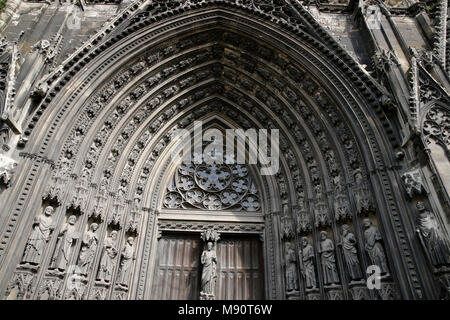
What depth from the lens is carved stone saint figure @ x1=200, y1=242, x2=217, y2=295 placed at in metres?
7.24

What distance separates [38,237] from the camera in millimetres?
5945

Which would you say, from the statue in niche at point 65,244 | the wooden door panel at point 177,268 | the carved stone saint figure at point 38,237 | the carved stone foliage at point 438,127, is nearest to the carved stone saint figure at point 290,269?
the wooden door panel at point 177,268

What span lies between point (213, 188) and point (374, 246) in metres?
4.47

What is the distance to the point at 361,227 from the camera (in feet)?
21.1

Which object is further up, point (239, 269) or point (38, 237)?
point (239, 269)

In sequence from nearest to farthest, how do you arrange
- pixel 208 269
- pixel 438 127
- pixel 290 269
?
pixel 438 127 → pixel 290 269 → pixel 208 269

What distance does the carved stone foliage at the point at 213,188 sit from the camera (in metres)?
8.84

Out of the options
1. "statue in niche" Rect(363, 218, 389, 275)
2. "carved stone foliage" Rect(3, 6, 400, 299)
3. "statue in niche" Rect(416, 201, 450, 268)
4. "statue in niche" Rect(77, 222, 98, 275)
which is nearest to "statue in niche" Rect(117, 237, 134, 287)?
"carved stone foliage" Rect(3, 6, 400, 299)

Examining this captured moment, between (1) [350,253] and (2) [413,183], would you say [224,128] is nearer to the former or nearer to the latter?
(1) [350,253]

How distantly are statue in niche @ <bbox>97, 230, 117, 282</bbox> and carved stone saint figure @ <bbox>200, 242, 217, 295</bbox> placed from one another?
2.01m

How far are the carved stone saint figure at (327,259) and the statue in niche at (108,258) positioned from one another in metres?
4.43

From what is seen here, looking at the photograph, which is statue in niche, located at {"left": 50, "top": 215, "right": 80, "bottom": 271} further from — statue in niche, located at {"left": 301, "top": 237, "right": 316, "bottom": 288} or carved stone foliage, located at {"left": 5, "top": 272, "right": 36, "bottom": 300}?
statue in niche, located at {"left": 301, "top": 237, "right": 316, "bottom": 288}

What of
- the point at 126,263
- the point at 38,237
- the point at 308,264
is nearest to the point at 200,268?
the point at 126,263

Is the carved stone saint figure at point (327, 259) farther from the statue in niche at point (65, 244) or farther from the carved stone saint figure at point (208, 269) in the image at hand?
the statue in niche at point (65, 244)
